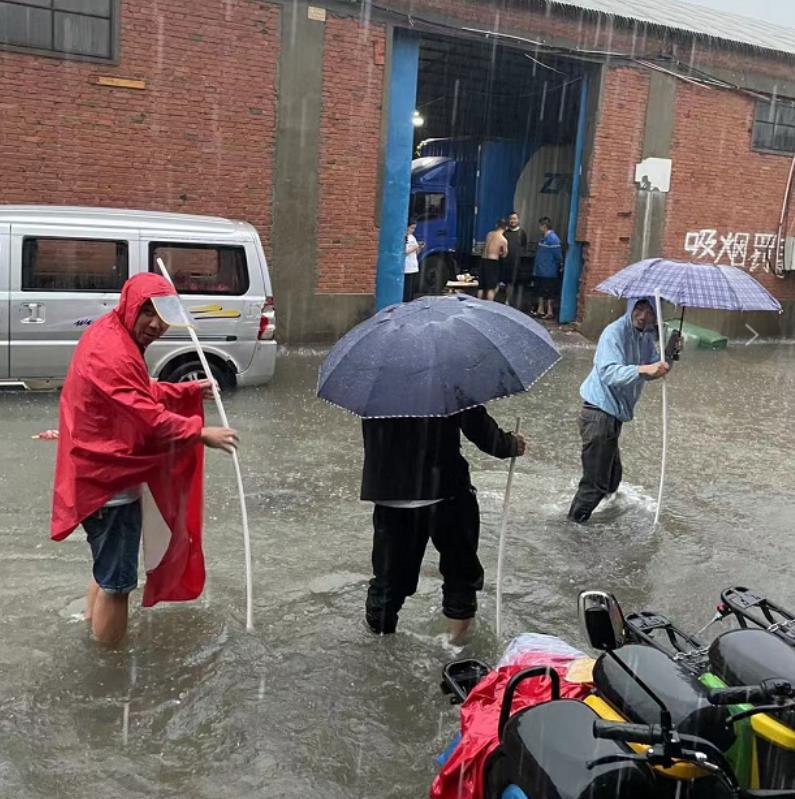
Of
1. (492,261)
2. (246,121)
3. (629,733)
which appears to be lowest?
(629,733)

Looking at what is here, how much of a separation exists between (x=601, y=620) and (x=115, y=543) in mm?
2139

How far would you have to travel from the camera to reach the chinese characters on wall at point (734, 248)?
16.0 metres

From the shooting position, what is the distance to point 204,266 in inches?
352

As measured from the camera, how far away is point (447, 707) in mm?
3852

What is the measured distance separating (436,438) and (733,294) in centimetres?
273

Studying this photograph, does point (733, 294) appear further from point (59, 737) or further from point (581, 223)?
point (581, 223)

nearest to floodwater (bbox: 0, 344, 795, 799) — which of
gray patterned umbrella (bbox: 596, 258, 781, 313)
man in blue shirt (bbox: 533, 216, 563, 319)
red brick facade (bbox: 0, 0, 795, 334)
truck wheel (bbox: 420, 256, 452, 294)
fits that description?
gray patterned umbrella (bbox: 596, 258, 781, 313)

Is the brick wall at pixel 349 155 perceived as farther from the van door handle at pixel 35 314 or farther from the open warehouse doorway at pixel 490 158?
the van door handle at pixel 35 314

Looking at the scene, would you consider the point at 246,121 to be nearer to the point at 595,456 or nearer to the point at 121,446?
the point at 595,456

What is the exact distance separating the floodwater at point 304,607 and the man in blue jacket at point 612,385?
1.21ft

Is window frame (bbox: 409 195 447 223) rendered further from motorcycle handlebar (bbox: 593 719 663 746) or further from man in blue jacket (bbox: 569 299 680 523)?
motorcycle handlebar (bbox: 593 719 663 746)

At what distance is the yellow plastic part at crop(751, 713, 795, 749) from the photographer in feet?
7.20

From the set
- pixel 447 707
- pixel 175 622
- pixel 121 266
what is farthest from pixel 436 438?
pixel 121 266

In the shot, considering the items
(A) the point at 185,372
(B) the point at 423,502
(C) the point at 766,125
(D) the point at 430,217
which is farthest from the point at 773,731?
(C) the point at 766,125
